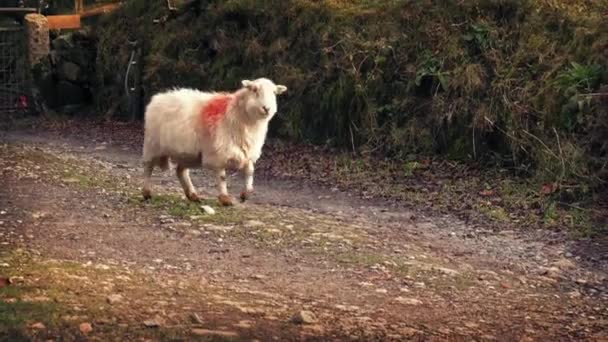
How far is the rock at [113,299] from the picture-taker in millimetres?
6078

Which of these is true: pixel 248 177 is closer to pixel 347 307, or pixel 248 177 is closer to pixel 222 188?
pixel 222 188

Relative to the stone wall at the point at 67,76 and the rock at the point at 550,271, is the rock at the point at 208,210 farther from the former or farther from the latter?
the stone wall at the point at 67,76

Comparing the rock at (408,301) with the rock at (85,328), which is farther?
the rock at (408,301)

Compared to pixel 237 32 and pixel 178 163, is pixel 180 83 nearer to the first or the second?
pixel 237 32

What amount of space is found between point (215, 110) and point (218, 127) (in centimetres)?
27

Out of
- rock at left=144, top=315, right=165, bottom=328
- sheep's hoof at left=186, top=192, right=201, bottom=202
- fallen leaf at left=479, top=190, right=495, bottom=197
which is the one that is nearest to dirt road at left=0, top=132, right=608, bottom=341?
rock at left=144, top=315, right=165, bottom=328

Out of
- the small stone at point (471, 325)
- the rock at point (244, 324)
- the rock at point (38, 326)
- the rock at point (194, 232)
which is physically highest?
the rock at point (38, 326)

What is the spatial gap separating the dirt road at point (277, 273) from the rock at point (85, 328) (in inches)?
0.6

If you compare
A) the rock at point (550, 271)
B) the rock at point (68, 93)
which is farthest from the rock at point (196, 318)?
the rock at point (68, 93)

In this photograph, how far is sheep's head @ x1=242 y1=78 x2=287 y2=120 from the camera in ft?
31.8

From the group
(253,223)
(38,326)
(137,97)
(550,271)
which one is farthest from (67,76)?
(38,326)

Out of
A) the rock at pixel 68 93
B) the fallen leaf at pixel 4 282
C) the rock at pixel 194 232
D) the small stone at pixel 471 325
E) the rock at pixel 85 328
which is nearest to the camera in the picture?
the rock at pixel 85 328

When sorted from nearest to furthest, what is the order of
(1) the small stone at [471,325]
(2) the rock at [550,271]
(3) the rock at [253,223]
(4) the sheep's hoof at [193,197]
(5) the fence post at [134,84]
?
1. (1) the small stone at [471,325]
2. (2) the rock at [550,271]
3. (3) the rock at [253,223]
4. (4) the sheep's hoof at [193,197]
5. (5) the fence post at [134,84]

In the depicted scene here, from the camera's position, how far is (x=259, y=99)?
9.70 metres
